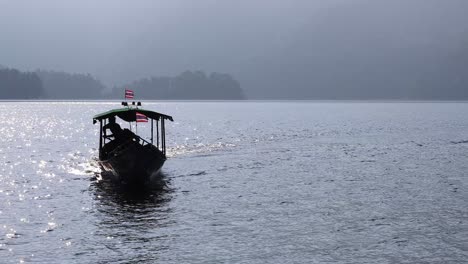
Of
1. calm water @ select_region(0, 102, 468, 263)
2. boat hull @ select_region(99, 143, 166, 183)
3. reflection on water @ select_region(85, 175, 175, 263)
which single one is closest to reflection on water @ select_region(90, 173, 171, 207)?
reflection on water @ select_region(85, 175, 175, 263)

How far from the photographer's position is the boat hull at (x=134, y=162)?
38.5m

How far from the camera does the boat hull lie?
38.5 metres

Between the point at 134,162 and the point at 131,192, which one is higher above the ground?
the point at 134,162

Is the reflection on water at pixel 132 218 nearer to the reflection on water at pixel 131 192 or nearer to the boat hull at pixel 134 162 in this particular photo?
the reflection on water at pixel 131 192

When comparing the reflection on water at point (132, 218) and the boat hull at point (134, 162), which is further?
the boat hull at point (134, 162)

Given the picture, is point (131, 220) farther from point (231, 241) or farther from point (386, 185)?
point (386, 185)

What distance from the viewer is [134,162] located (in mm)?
38875

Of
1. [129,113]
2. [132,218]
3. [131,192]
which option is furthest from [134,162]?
[132,218]

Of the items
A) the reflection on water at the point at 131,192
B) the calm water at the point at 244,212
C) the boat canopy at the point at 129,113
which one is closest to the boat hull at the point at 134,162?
the reflection on water at the point at 131,192

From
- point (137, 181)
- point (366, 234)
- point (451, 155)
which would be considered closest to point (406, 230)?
point (366, 234)

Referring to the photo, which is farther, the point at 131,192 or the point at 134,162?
the point at 134,162

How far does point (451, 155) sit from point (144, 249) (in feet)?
161

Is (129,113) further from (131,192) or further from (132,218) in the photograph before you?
(132,218)

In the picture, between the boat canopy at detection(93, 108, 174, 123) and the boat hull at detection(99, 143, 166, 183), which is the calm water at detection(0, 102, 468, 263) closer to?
the boat hull at detection(99, 143, 166, 183)
